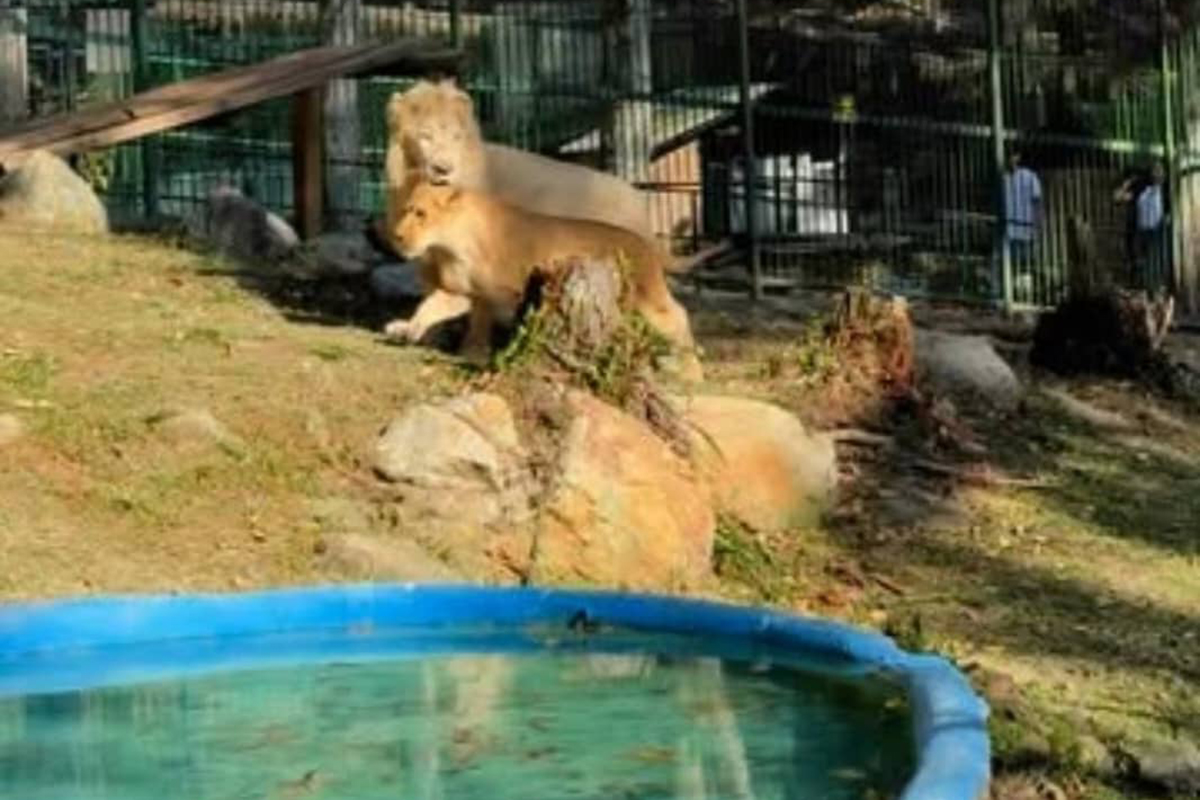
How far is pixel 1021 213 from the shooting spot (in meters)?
19.4

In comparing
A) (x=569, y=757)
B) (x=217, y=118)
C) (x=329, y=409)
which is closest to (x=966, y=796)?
(x=569, y=757)

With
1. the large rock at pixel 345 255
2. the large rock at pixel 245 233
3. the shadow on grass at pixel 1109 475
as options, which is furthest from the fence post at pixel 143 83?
the shadow on grass at pixel 1109 475

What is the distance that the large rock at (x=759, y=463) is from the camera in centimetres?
1056

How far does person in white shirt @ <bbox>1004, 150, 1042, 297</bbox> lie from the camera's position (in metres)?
19.4

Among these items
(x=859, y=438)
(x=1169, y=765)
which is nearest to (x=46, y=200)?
(x=859, y=438)

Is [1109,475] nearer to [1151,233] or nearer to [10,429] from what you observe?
[10,429]

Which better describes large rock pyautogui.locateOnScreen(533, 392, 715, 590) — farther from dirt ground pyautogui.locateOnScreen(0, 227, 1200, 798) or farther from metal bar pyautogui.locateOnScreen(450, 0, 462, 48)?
metal bar pyautogui.locateOnScreen(450, 0, 462, 48)

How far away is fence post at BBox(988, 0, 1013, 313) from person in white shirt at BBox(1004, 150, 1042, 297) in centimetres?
4

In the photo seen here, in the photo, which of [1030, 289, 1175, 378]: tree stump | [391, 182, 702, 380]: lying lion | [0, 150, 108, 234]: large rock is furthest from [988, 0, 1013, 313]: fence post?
[391, 182, 702, 380]: lying lion

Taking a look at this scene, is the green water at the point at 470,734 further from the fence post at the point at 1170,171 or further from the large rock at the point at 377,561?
the fence post at the point at 1170,171

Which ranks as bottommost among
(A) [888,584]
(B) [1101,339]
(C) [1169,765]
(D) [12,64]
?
(C) [1169,765]

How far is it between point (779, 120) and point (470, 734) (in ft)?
43.6

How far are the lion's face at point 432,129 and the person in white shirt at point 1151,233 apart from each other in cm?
841

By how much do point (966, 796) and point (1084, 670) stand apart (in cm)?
344
